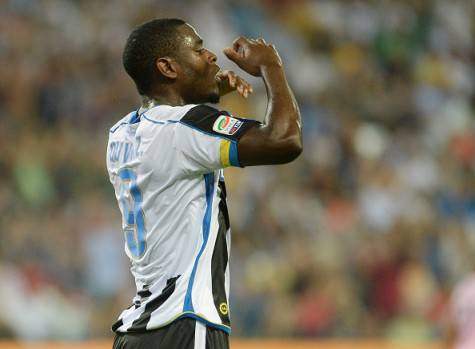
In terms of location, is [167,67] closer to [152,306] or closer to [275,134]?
[275,134]

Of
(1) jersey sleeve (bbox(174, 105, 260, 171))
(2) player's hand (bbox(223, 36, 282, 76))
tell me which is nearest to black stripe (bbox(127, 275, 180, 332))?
(1) jersey sleeve (bbox(174, 105, 260, 171))

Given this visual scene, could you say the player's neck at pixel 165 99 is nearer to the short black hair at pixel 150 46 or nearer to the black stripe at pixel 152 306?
the short black hair at pixel 150 46

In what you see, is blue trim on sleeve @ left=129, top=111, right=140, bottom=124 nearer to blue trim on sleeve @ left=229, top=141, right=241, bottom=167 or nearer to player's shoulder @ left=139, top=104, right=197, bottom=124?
player's shoulder @ left=139, top=104, right=197, bottom=124

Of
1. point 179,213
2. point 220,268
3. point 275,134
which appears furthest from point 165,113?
point 220,268

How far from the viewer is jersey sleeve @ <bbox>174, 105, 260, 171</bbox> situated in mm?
3469

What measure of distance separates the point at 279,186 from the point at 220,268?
254 inches

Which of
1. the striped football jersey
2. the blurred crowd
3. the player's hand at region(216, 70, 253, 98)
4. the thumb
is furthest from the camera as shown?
the blurred crowd

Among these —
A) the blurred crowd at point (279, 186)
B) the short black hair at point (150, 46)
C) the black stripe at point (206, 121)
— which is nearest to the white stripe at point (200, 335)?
the black stripe at point (206, 121)

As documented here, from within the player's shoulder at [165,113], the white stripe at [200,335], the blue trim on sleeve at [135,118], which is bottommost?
the white stripe at [200,335]

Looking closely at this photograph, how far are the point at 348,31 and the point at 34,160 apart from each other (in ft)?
15.0

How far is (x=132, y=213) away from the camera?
3744 mm

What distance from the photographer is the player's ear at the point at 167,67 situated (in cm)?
373

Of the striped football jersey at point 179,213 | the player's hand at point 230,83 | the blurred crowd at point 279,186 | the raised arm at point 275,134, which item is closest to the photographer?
the raised arm at point 275,134

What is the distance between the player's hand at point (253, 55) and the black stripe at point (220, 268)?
489mm
